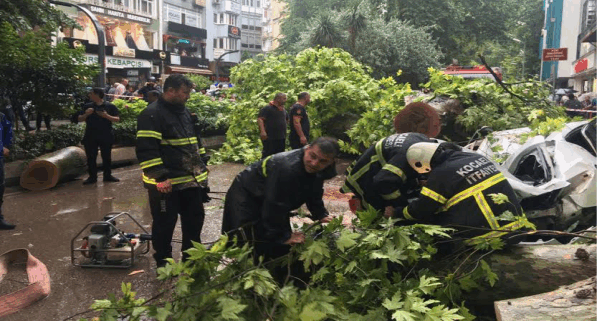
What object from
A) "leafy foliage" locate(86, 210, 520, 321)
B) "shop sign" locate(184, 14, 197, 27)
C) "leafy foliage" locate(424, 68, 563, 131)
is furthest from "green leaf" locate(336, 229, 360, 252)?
"shop sign" locate(184, 14, 197, 27)

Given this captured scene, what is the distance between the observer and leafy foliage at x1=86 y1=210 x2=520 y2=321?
125 inches

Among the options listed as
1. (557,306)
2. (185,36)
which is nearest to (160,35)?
(185,36)

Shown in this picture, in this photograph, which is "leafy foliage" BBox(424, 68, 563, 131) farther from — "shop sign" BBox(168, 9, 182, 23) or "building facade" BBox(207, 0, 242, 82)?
"building facade" BBox(207, 0, 242, 82)

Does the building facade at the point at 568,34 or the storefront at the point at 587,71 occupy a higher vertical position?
the building facade at the point at 568,34

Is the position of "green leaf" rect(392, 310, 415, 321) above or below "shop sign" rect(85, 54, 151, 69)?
below

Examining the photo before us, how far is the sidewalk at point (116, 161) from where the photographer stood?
925 cm

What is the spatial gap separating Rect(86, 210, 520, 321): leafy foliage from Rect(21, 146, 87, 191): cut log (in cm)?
661

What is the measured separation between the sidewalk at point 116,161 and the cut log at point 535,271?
7791 mm

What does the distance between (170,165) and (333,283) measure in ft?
6.53

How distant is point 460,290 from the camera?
375cm

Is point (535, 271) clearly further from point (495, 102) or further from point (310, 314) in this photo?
point (495, 102)

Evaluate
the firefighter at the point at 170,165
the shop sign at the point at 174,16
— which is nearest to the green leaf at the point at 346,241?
the firefighter at the point at 170,165

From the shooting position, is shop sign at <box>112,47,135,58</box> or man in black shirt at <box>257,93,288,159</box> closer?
man in black shirt at <box>257,93,288,159</box>

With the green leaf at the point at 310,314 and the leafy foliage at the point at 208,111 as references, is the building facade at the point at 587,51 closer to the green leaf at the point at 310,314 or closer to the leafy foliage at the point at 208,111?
the leafy foliage at the point at 208,111
